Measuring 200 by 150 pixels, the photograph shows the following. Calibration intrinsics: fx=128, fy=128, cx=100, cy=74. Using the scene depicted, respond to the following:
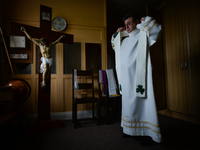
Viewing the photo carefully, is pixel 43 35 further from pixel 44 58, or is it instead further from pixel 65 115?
pixel 65 115

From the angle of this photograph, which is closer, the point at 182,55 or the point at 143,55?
the point at 143,55

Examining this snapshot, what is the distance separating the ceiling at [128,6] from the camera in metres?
3.51

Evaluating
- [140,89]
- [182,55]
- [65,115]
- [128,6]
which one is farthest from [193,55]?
[65,115]

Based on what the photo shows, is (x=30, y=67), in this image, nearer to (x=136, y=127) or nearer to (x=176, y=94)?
(x=136, y=127)

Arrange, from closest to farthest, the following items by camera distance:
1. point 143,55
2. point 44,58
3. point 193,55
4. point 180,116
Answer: point 143,55, point 44,58, point 193,55, point 180,116

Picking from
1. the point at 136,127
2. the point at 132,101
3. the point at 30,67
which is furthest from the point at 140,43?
the point at 30,67

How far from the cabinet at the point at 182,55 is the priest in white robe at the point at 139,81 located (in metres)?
1.49

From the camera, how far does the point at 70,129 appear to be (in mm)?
2156

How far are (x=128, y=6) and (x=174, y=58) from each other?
6.81ft

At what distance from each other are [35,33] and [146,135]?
7.44ft

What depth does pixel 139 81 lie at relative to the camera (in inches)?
58.0

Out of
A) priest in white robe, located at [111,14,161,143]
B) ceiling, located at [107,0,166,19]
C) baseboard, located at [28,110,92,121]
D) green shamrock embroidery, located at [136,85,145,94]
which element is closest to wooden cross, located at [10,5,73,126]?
baseboard, located at [28,110,92,121]

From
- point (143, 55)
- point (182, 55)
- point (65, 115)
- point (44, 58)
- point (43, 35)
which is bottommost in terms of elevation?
point (65, 115)

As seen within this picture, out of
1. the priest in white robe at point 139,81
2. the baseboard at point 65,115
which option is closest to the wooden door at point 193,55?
the priest in white robe at point 139,81
